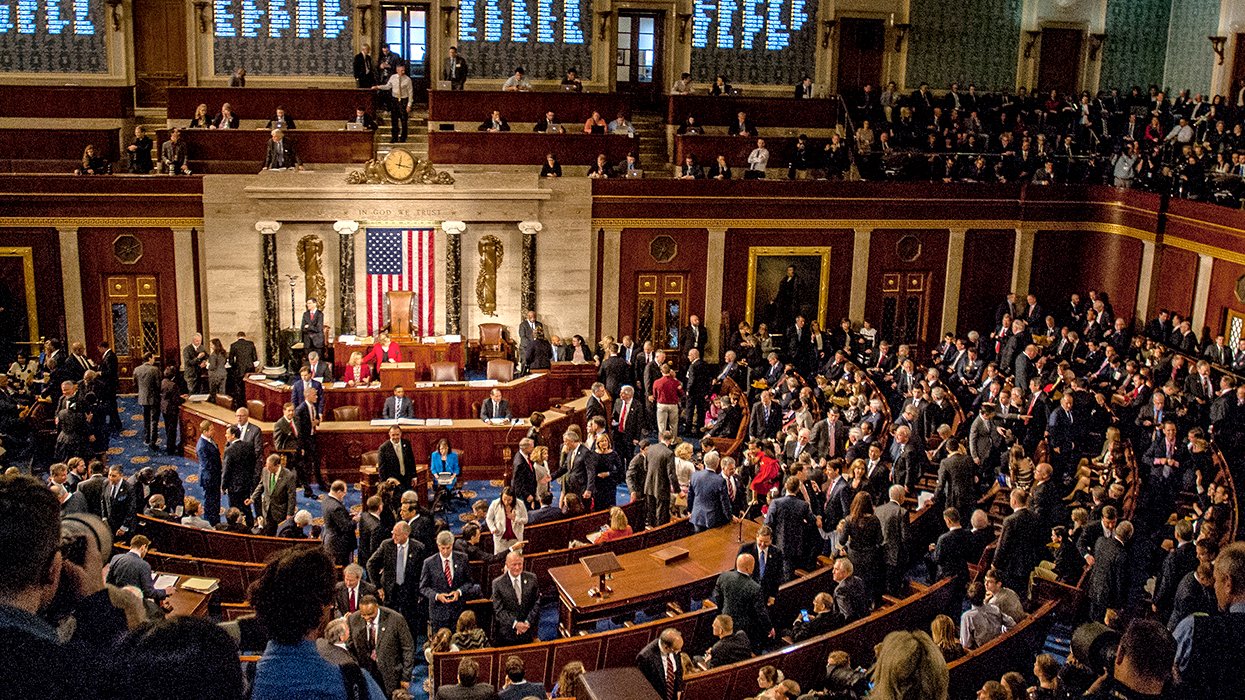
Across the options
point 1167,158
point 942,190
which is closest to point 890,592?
point 942,190

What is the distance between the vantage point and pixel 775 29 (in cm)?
2541

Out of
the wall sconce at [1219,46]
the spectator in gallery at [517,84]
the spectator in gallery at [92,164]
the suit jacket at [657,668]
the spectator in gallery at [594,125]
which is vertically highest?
the wall sconce at [1219,46]

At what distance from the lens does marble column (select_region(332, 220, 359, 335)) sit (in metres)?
19.7

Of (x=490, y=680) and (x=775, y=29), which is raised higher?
(x=775, y=29)

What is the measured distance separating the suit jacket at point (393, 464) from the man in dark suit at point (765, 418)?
452cm

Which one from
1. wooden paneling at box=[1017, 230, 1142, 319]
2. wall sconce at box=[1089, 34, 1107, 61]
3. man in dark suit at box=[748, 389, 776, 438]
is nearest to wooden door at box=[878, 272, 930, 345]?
wooden paneling at box=[1017, 230, 1142, 319]

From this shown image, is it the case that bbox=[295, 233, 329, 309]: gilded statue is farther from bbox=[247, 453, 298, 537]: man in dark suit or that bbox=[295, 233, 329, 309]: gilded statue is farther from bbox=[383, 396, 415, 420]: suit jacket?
bbox=[247, 453, 298, 537]: man in dark suit

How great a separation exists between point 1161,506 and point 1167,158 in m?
11.0

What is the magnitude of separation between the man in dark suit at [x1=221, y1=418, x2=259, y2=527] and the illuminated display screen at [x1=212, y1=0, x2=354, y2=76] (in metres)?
12.8

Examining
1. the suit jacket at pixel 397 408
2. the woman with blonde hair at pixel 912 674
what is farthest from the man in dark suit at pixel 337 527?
the woman with blonde hair at pixel 912 674

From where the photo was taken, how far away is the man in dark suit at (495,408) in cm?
1599

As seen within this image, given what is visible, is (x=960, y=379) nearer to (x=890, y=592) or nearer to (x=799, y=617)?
(x=890, y=592)

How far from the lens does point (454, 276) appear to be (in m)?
20.2

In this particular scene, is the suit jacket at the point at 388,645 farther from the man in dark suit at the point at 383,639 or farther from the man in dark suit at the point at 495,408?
the man in dark suit at the point at 495,408
